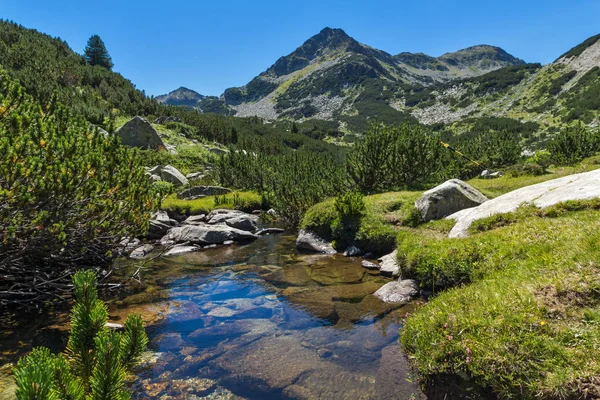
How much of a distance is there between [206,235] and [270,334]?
557 inches

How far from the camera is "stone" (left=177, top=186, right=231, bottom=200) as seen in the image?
3575 centimetres

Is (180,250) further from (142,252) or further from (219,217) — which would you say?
(219,217)

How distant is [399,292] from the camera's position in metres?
10.3

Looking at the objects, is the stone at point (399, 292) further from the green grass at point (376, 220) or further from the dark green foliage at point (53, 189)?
the dark green foliage at point (53, 189)

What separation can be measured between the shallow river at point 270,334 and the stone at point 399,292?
34 cm

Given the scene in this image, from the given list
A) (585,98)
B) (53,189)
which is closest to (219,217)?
(53,189)

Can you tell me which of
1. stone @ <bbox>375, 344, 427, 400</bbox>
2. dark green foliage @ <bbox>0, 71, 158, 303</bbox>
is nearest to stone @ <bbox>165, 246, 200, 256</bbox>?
dark green foliage @ <bbox>0, 71, 158, 303</bbox>

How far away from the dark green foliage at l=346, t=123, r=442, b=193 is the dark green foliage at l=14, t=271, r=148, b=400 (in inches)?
964

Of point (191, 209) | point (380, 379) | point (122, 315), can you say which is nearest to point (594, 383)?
point (380, 379)

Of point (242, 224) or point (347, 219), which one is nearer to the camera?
point (347, 219)

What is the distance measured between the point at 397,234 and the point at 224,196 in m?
22.7

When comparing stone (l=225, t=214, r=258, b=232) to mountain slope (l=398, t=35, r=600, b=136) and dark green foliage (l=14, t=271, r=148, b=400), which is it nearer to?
dark green foliage (l=14, t=271, r=148, b=400)

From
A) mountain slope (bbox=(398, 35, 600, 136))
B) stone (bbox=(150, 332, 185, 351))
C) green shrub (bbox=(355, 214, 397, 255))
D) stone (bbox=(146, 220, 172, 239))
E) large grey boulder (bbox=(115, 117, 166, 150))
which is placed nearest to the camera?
stone (bbox=(150, 332, 185, 351))

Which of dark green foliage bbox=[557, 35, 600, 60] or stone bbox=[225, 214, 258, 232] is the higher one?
dark green foliage bbox=[557, 35, 600, 60]
